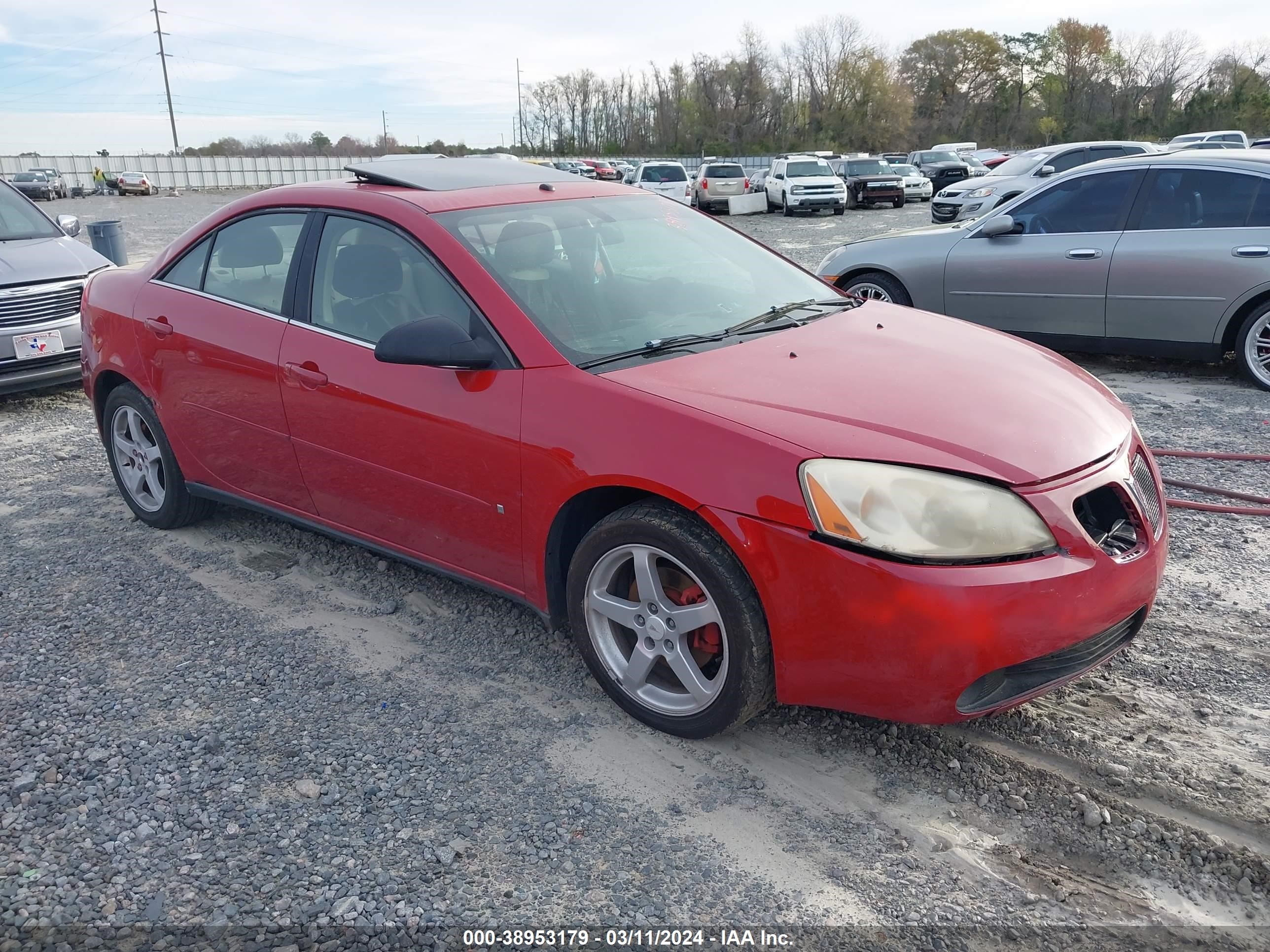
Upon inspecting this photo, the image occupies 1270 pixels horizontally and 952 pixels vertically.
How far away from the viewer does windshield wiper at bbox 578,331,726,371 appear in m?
3.12

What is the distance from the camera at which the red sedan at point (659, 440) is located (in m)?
2.54

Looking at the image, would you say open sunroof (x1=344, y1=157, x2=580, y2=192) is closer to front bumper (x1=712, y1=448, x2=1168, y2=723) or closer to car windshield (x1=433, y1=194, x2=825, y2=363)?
car windshield (x1=433, y1=194, x2=825, y2=363)

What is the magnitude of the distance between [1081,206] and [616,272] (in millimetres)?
5285

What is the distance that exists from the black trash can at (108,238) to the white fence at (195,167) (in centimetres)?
5684

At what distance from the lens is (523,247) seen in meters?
3.52

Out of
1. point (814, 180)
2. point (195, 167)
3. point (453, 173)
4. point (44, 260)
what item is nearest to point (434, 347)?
point (453, 173)

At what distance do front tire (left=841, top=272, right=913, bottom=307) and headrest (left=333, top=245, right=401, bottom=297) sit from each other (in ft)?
17.2

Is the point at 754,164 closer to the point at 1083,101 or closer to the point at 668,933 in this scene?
the point at 1083,101

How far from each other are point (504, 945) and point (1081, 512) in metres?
1.88

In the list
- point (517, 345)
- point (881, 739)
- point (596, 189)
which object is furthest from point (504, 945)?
point (596, 189)

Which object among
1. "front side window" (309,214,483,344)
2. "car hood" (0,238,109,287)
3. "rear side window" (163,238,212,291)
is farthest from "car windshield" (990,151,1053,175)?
"front side window" (309,214,483,344)

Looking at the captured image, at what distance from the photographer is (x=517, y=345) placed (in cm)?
316

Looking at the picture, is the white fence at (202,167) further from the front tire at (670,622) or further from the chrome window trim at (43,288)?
the front tire at (670,622)

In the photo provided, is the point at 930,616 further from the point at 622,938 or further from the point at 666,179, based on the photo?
the point at 666,179
